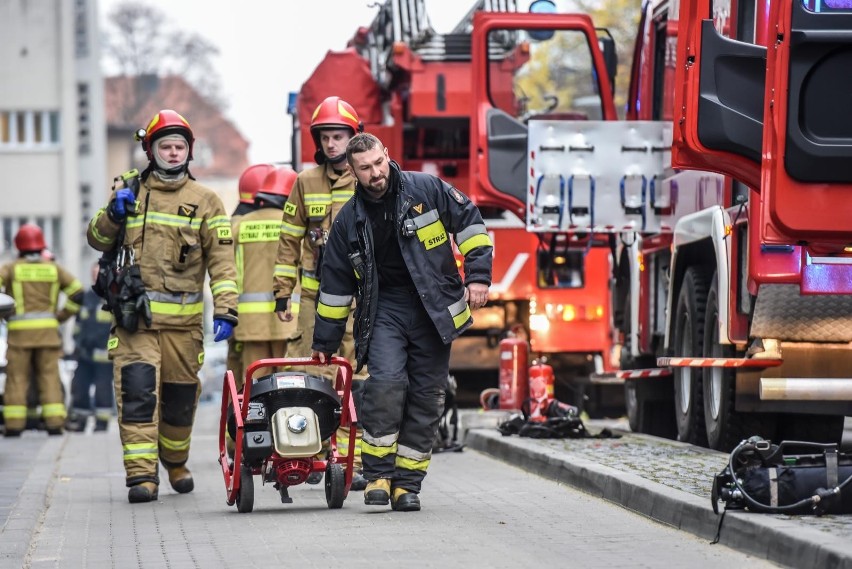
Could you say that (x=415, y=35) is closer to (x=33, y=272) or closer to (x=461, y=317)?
(x=33, y=272)

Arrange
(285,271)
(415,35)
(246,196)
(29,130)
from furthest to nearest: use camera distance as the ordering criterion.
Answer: (29,130)
(415,35)
(246,196)
(285,271)

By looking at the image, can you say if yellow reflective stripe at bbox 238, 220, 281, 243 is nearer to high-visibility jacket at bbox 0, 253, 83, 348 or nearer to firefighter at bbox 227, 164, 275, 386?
firefighter at bbox 227, 164, 275, 386

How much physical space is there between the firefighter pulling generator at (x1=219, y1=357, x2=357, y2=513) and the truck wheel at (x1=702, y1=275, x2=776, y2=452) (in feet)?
9.46

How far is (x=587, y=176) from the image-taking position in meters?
13.4

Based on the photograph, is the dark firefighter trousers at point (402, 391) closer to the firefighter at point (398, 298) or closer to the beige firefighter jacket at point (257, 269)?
the firefighter at point (398, 298)

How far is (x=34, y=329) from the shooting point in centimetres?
1798

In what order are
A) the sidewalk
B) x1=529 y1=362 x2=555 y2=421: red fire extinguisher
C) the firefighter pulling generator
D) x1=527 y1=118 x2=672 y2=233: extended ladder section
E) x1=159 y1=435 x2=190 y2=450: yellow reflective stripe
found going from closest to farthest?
the sidewalk → the firefighter pulling generator → x1=159 y1=435 x2=190 y2=450: yellow reflective stripe → x1=527 y1=118 x2=672 y2=233: extended ladder section → x1=529 y1=362 x2=555 y2=421: red fire extinguisher

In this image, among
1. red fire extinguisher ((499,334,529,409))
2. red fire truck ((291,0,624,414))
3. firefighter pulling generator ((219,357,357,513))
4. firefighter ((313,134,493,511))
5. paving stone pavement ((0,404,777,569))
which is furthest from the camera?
red fire truck ((291,0,624,414))

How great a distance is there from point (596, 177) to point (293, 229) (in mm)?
3367

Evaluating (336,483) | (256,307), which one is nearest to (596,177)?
(256,307)

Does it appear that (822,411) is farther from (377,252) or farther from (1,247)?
(1,247)

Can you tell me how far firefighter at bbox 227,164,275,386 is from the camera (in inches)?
500

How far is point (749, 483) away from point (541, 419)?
20.0ft

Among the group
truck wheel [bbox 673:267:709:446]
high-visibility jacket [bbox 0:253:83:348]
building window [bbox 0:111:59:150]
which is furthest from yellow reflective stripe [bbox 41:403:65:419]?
building window [bbox 0:111:59:150]
